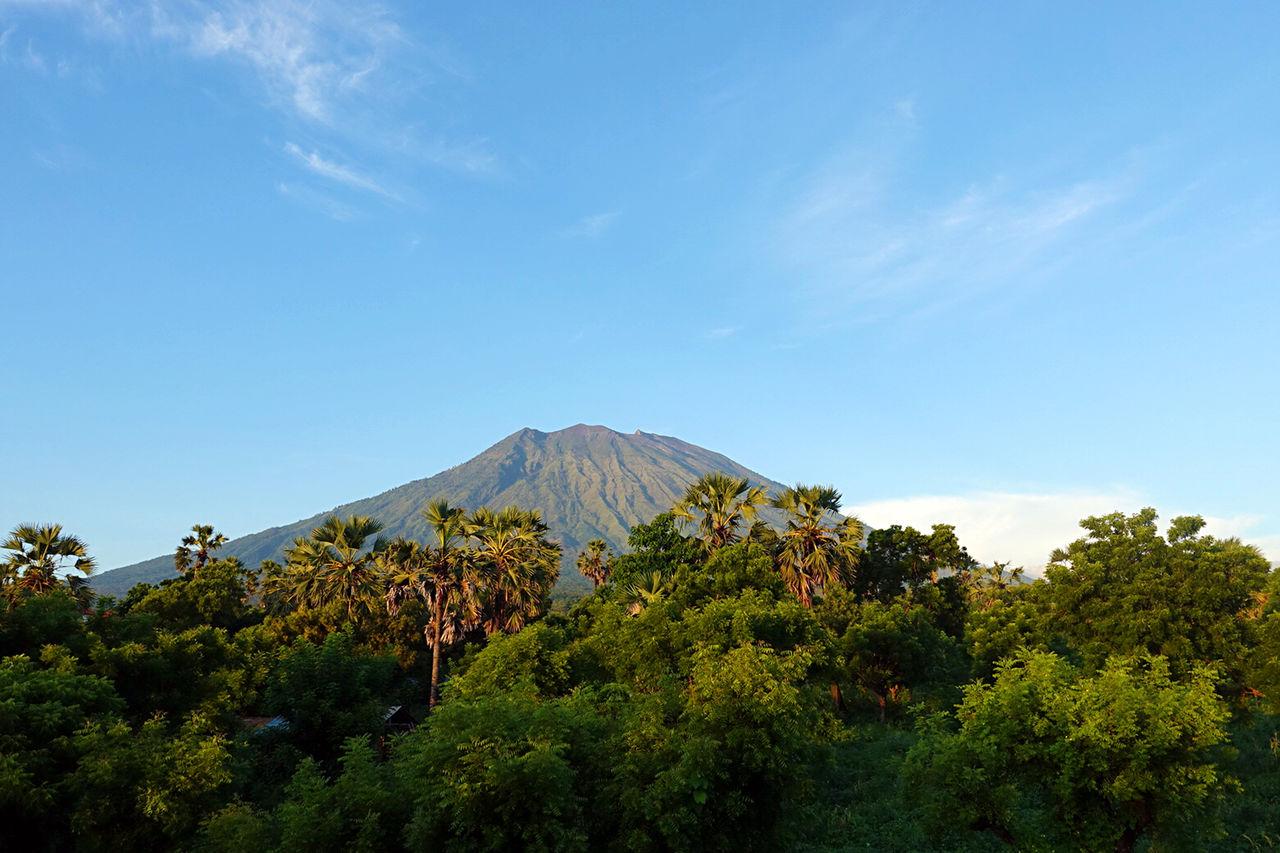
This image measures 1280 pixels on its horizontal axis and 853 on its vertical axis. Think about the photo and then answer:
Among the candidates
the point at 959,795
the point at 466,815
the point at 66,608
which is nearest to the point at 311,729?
the point at 66,608

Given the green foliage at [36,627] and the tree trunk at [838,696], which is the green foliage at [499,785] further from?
the tree trunk at [838,696]

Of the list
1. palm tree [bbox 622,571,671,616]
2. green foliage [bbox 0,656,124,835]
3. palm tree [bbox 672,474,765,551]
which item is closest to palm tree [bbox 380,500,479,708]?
palm tree [bbox 622,571,671,616]

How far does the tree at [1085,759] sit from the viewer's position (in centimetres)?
1555

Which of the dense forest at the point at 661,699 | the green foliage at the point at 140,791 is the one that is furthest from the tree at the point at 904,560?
the green foliage at the point at 140,791

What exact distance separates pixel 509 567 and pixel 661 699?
2522 cm

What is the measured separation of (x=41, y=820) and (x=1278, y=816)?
38672 millimetres

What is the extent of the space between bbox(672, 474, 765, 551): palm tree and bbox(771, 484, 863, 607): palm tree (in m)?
2.42

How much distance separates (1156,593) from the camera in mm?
35031

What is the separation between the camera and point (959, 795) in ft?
57.6

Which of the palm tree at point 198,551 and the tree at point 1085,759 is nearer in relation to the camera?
the tree at point 1085,759

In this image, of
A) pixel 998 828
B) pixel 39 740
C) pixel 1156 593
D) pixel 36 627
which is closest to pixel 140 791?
pixel 39 740

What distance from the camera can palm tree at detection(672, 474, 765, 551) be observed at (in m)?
45.6

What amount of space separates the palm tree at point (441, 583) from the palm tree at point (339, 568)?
175 cm

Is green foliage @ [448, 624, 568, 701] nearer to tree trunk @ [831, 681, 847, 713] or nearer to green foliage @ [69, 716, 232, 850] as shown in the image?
green foliage @ [69, 716, 232, 850]
